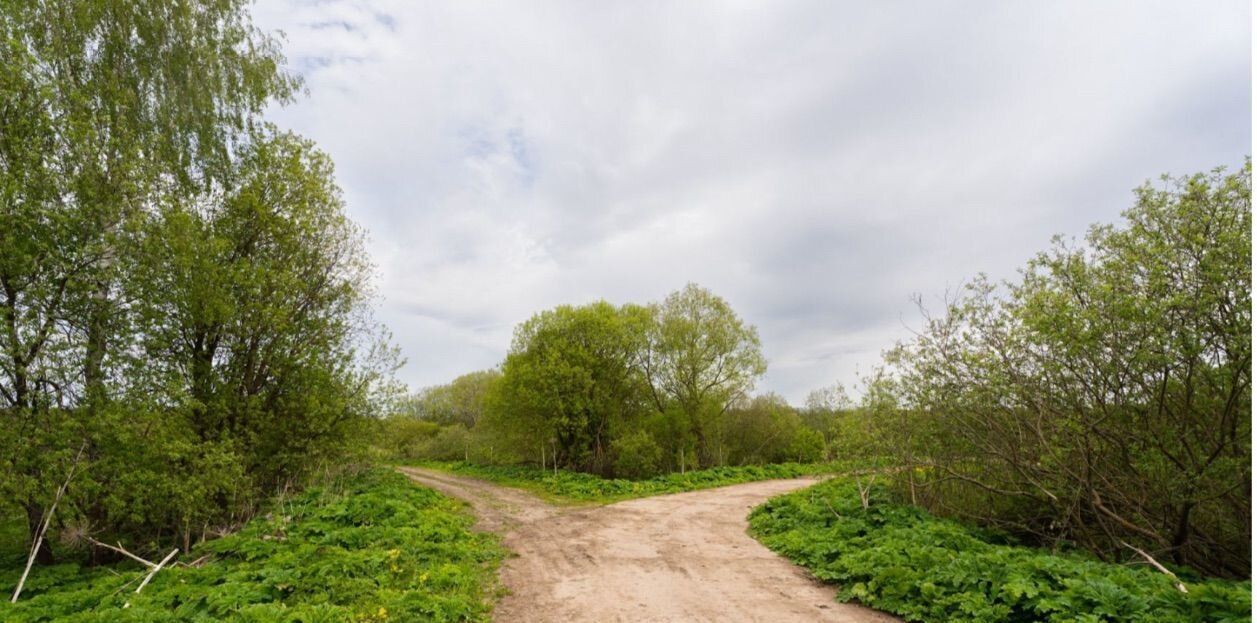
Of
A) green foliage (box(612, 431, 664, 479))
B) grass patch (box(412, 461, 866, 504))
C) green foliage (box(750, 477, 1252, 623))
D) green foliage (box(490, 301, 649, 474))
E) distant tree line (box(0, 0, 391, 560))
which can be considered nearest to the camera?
green foliage (box(750, 477, 1252, 623))

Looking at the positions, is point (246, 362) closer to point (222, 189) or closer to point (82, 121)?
point (222, 189)

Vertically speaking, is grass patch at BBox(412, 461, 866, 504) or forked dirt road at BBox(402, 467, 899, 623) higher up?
forked dirt road at BBox(402, 467, 899, 623)

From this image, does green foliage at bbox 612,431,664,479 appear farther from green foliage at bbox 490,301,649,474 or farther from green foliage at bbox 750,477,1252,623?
green foliage at bbox 750,477,1252,623

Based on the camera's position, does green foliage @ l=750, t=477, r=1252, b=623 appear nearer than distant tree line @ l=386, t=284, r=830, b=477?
Yes

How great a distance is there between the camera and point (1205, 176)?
293 inches

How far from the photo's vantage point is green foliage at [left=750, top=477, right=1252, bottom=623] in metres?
5.42

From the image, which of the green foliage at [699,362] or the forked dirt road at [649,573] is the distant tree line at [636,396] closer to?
the green foliage at [699,362]

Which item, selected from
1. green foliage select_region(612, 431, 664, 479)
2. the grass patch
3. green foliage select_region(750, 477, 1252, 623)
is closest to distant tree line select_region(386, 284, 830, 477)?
green foliage select_region(612, 431, 664, 479)

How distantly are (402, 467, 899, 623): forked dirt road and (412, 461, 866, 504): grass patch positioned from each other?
209 inches

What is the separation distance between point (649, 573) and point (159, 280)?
12.2 m

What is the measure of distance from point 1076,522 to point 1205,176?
6.60 m

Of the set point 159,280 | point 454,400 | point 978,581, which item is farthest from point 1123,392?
point 454,400

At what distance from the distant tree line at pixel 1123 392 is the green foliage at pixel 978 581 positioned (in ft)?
4.20

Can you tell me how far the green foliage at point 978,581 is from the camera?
5.42 metres
